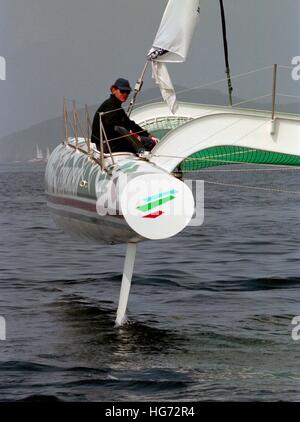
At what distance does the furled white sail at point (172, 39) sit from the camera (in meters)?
14.2

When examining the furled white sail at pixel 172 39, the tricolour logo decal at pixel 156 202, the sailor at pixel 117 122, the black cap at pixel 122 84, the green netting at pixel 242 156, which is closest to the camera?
the tricolour logo decal at pixel 156 202

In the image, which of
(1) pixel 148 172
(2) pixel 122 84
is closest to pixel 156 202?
(1) pixel 148 172

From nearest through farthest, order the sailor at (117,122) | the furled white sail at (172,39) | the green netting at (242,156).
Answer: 1. the sailor at (117,122)
2. the green netting at (242,156)
3. the furled white sail at (172,39)

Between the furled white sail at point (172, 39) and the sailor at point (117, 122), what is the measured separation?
988mm

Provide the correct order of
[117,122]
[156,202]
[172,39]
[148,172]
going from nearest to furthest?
[156,202] → [148,172] → [117,122] → [172,39]

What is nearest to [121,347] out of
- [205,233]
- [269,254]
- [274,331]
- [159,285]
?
[274,331]

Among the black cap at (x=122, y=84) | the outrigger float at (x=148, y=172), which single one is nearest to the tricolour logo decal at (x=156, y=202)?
the outrigger float at (x=148, y=172)

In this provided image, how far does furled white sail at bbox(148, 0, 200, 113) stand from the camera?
1419 centimetres

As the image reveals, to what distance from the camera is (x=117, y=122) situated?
13336 millimetres

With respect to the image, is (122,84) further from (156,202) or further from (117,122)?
(156,202)

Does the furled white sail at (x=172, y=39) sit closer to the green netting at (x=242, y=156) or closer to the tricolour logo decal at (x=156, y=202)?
the green netting at (x=242, y=156)

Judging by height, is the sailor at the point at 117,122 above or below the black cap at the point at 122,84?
below

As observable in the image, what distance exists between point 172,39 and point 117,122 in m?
1.46

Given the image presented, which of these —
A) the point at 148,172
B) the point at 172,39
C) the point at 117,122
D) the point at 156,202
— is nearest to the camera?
the point at 156,202
